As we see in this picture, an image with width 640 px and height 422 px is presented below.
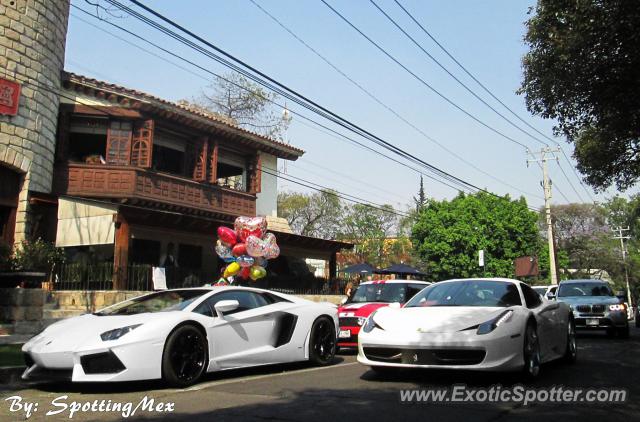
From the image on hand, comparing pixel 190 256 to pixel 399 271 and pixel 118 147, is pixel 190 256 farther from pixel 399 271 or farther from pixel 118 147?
pixel 399 271

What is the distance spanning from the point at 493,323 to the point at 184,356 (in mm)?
3466

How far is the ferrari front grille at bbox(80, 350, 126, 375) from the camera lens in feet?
19.1

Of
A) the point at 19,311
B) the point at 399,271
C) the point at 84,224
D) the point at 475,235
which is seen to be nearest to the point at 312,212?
the point at 475,235

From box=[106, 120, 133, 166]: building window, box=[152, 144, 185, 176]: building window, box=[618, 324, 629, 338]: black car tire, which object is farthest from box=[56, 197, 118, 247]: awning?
box=[618, 324, 629, 338]: black car tire

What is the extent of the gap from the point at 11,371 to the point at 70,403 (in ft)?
7.01

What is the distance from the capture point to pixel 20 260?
1402cm

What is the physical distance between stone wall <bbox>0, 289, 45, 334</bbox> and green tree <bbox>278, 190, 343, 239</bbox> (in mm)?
35319

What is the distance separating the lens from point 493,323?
615cm

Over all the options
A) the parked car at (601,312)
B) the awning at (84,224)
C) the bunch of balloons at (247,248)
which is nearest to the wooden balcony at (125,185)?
the awning at (84,224)

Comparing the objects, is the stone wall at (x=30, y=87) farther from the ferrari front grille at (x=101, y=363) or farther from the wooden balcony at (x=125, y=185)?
the ferrari front grille at (x=101, y=363)

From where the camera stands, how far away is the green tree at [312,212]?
4694cm

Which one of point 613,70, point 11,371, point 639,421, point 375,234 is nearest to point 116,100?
point 11,371

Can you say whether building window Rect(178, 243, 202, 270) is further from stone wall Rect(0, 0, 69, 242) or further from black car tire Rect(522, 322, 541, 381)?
black car tire Rect(522, 322, 541, 381)

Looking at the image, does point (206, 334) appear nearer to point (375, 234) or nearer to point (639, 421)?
point (639, 421)
